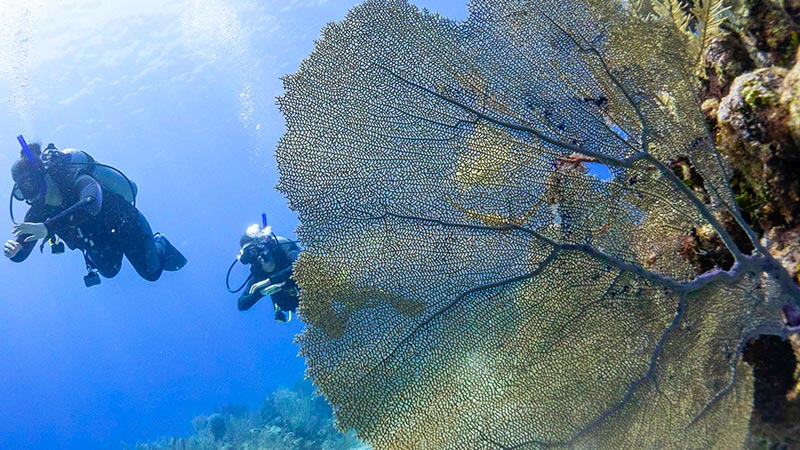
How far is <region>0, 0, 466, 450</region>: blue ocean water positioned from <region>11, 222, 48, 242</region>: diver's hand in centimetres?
581

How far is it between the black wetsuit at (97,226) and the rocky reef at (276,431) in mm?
4152

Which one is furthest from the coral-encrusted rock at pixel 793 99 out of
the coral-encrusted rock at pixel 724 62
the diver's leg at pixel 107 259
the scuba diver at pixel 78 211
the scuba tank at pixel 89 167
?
the diver's leg at pixel 107 259

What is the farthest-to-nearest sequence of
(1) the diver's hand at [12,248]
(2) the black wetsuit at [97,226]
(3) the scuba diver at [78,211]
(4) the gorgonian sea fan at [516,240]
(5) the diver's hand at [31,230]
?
(2) the black wetsuit at [97,226], (3) the scuba diver at [78,211], (5) the diver's hand at [31,230], (1) the diver's hand at [12,248], (4) the gorgonian sea fan at [516,240]

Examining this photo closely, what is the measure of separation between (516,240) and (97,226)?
8.68m

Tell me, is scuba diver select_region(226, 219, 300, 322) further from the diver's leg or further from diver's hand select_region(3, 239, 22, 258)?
diver's hand select_region(3, 239, 22, 258)

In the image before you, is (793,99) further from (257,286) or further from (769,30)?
(257,286)

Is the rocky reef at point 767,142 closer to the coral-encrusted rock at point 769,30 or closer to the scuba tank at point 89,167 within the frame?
the coral-encrusted rock at point 769,30

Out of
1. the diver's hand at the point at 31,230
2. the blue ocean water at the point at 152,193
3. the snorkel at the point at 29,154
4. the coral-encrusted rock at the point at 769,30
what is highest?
the blue ocean water at the point at 152,193

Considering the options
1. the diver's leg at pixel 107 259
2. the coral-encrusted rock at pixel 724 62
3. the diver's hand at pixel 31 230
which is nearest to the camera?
the coral-encrusted rock at pixel 724 62

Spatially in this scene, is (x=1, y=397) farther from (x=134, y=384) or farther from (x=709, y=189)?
(x=709, y=189)

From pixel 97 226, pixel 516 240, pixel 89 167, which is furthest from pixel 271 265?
pixel 516 240

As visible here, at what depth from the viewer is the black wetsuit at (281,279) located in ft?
24.5

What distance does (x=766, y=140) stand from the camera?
2.01m

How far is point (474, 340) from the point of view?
238cm
